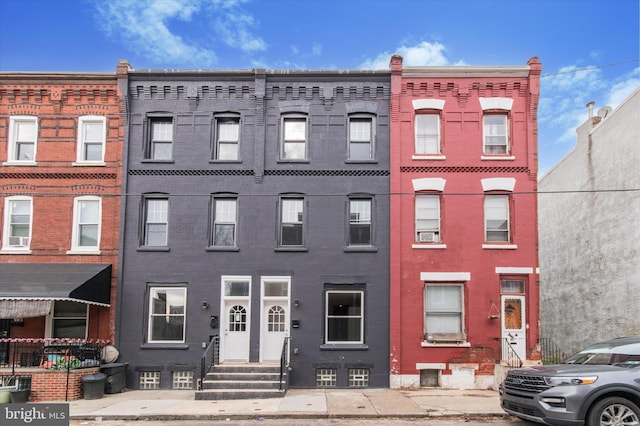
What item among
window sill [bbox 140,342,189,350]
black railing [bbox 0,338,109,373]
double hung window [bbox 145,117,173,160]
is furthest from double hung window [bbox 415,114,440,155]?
black railing [bbox 0,338,109,373]

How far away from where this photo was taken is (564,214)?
23078 mm

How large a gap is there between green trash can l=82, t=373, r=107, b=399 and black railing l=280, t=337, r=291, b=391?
4757 mm

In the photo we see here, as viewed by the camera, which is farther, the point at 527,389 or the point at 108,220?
the point at 108,220

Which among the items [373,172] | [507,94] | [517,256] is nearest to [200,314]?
[373,172]

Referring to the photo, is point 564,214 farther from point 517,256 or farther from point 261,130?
point 261,130

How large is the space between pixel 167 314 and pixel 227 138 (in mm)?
5876

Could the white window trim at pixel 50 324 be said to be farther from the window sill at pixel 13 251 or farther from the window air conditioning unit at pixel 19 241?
the window air conditioning unit at pixel 19 241

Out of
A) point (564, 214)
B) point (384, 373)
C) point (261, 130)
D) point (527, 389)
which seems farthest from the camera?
point (564, 214)

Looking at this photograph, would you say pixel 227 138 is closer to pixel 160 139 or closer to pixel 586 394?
pixel 160 139

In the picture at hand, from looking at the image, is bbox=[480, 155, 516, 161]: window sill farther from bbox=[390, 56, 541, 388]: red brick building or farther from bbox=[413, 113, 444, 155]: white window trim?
bbox=[413, 113, 444, 155]: white window trim

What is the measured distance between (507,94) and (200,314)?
39.1 ft

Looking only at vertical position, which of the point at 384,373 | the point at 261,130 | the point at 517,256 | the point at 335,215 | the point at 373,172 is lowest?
the point at 384,373

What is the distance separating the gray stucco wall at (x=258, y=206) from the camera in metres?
16.8

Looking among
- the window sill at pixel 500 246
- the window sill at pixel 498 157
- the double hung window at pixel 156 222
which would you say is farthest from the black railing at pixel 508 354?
the double hung window at pixel 156 222
